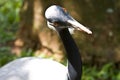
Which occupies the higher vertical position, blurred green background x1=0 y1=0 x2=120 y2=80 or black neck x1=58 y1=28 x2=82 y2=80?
black neck x1=58 y1=28 x2=82 y2=80

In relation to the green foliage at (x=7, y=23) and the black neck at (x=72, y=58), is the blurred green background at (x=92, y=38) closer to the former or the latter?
the green foliage at (x=7, y=23)

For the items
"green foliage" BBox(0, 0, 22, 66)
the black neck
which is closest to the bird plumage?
the black neck

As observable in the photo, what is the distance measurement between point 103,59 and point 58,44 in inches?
28.2

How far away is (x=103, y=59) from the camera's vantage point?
21.2ft

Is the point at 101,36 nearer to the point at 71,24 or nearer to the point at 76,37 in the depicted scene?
the point at 76,37

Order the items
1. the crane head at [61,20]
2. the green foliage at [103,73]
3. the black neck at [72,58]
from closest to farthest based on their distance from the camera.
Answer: the crane head at [61,20]
the black neck at [72,58]
the green foliage at [103,73]

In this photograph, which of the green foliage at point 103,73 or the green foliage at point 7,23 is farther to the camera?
the green foliage at point 7,23

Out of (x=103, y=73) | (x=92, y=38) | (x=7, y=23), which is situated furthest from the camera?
(x=7, y=23)

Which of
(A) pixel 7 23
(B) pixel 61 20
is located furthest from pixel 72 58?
(A) pixel 7 23

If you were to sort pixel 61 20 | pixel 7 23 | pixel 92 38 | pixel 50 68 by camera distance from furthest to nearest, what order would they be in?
pixel 7 23 → pixel 92 38 → pixel 50 68 → pixel 61 20

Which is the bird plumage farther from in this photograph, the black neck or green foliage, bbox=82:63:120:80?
green foliage, bbox=82:63:120:80

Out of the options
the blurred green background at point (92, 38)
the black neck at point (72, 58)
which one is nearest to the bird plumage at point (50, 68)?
the black neck at point (72, 58)

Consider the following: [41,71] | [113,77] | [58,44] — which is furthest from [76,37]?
[41,71]

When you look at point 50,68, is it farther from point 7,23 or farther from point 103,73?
point 7,23
